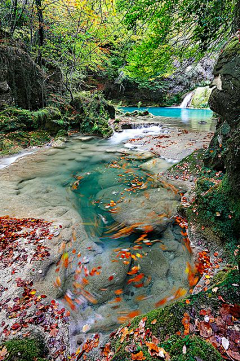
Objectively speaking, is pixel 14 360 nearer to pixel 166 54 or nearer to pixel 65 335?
pixel 65 335

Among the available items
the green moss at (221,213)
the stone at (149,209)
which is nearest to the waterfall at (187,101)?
the stone at (149,209)

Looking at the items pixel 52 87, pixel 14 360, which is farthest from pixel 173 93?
pixel 14 360

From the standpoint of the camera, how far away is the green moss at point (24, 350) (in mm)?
1783

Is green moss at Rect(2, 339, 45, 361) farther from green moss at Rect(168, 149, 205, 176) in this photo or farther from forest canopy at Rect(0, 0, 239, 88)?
forest canopy at Rect(0, 0, 239, 88)

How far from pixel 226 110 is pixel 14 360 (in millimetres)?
4560

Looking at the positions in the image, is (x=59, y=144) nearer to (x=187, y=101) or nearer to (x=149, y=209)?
(x=149, y=209)

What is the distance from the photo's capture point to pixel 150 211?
4859mm

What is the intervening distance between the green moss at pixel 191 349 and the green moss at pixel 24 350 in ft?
4.24

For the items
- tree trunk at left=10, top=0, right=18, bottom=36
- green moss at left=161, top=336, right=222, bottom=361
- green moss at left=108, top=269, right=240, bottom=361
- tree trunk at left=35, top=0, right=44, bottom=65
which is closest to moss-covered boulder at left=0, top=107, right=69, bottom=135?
tree trunk at left=35, top=0, right=44, bottom=65

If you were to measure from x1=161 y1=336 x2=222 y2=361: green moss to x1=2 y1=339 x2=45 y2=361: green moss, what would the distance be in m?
1.29

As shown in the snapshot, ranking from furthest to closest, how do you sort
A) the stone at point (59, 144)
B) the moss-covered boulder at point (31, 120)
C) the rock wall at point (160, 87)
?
the rock wall at point (160, 87) → the stone at point (59, 144) → the moss-covered boulder at point (31, 120)

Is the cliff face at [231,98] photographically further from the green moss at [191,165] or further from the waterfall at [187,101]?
the waterfall at [187,101]

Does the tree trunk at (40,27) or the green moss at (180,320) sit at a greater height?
the tree trunk at (40,27)

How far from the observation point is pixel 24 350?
186 centimetres
